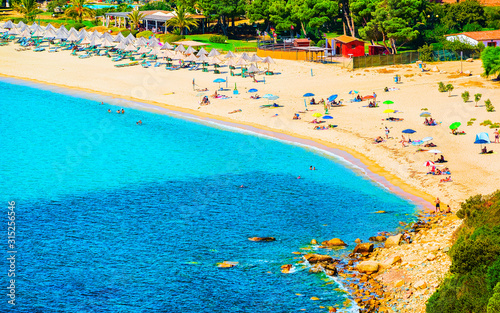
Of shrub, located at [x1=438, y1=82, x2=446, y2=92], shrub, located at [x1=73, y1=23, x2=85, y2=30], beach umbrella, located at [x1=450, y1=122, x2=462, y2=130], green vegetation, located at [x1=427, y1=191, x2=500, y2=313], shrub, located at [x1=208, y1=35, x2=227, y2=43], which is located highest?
shrub, located at [x1=73, y1=23, x2=85, y2=30]

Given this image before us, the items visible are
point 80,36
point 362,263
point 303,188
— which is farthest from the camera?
point 80,36

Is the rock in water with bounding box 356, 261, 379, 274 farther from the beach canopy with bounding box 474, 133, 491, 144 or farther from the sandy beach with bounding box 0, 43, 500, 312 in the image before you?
the beach canopy with bounding box 474, 133, 491, 144

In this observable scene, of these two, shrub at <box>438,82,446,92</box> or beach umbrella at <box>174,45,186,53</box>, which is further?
beach umbrella at <box>174,45,186,53</box>

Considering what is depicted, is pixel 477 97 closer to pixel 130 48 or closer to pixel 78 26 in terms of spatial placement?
pixel 130 48

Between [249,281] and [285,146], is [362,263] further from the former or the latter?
[285,146]

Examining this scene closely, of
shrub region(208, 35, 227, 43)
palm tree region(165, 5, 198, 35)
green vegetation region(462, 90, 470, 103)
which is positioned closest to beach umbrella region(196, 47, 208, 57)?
shrub region(208, 35, 227, 43)

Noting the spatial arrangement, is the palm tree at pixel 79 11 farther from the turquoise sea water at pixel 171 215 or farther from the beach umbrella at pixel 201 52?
the turquoise sea water at pixel 171 215

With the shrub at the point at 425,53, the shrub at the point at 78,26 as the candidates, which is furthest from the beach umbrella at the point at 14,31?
the shrub at the point at 425,53

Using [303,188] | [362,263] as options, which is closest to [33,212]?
[303,188]
